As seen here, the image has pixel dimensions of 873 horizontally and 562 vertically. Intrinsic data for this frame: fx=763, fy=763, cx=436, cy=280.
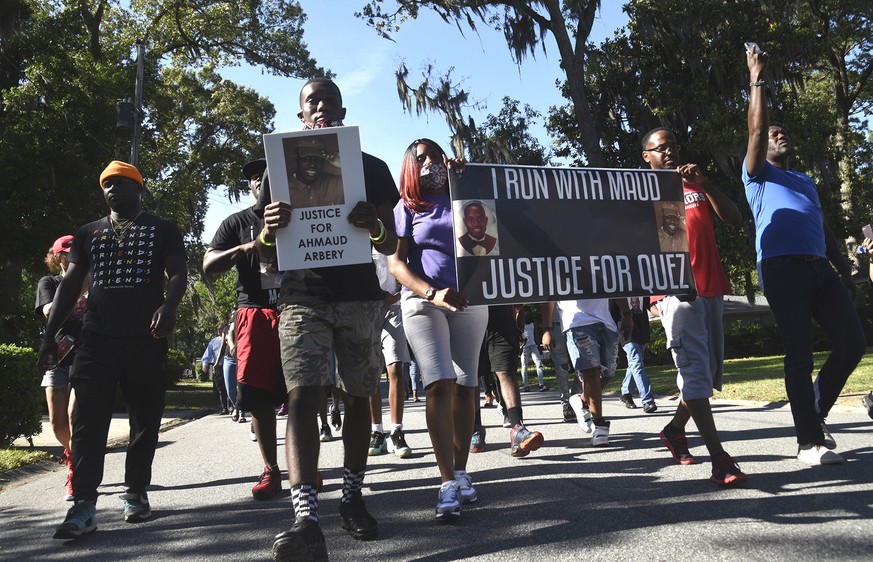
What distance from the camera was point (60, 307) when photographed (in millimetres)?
4477

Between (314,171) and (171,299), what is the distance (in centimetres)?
138

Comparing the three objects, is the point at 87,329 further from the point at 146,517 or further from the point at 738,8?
the point at 738,8

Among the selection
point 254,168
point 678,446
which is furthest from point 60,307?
point 678,446

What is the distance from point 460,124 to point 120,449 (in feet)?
68.6

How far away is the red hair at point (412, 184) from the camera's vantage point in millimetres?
4238

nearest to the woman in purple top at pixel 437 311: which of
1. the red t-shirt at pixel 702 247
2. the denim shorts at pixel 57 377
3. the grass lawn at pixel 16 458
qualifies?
the red t-shirt at pixel 702 247

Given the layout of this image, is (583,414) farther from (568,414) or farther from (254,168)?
(254,168)

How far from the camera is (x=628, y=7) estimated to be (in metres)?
23.2

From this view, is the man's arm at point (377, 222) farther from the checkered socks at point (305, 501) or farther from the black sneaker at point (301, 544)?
the black sneaker at point (301, 544)

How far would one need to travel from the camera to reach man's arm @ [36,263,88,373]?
14.5 feet

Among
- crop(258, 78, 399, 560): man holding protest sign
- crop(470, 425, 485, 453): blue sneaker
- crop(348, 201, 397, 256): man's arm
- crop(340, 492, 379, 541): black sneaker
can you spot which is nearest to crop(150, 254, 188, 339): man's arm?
crop(258, 78, 399, 560): man holding protest sign

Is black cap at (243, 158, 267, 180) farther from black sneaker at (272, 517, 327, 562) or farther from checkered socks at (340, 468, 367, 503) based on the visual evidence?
black sneaker at (272, 517, 327, 562)

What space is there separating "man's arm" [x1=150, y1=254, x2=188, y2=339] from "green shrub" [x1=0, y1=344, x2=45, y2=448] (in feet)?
16.7

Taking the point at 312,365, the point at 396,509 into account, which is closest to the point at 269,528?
the point at 396,509
